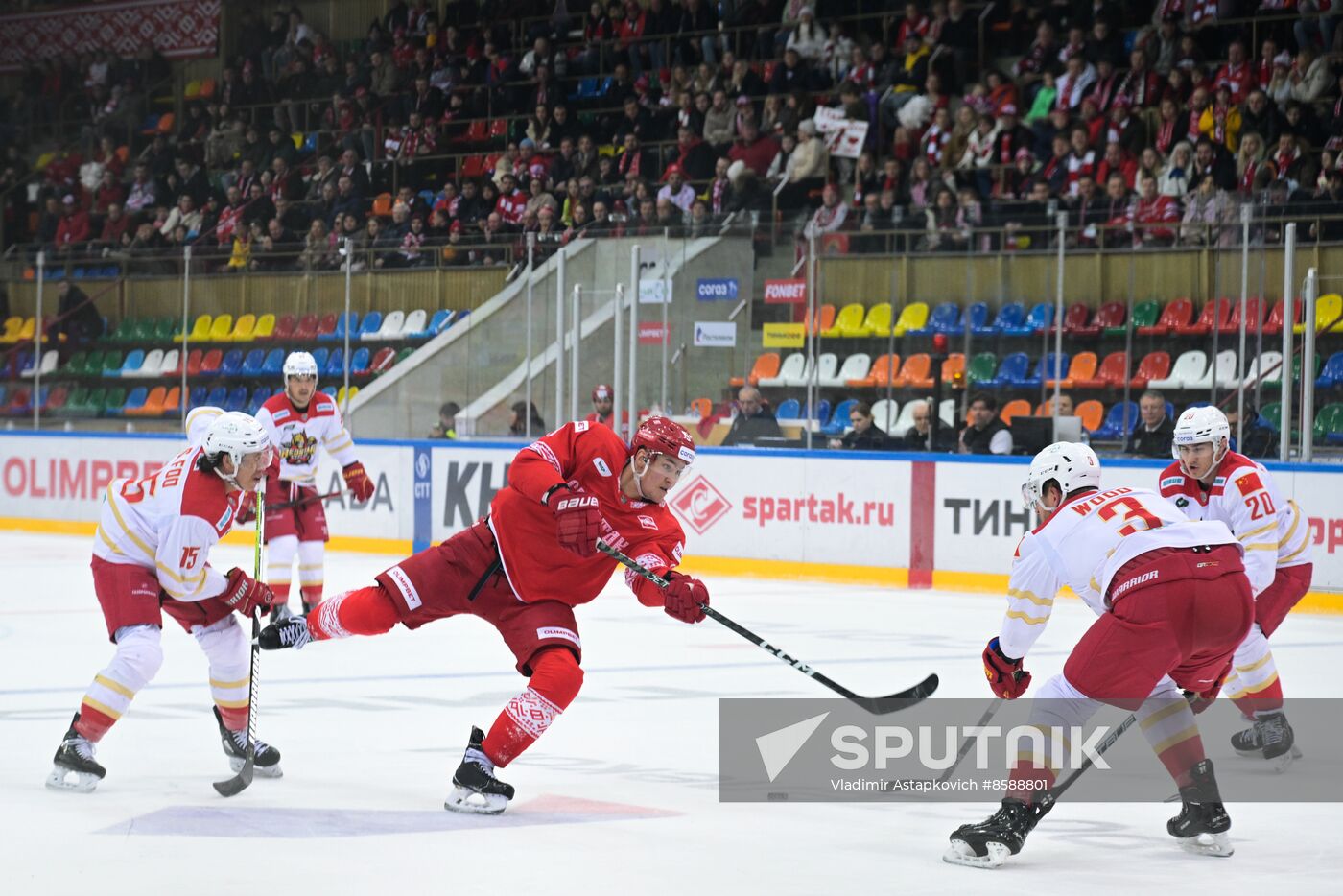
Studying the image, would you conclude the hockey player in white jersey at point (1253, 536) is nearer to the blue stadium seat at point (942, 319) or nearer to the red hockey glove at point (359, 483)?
the red hockey glove at point (359, 483)

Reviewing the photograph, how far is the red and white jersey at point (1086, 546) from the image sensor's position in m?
4.66

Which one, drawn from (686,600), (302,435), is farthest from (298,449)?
(686,600)

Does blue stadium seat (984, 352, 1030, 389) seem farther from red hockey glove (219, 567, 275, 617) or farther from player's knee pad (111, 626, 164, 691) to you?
player's knee pad (111, 626, 164, 691)

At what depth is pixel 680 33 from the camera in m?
→ 19.5

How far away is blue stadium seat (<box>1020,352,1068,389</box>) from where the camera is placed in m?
12.2

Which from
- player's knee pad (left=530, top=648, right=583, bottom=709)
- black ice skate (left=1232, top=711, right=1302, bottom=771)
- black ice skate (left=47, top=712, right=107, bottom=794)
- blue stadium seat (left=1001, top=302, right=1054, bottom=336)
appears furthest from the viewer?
blue stadium seat (left=1001, top=302, right=1054, bottom=336)

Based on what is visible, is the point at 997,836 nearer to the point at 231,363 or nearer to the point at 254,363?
the point at 254,363

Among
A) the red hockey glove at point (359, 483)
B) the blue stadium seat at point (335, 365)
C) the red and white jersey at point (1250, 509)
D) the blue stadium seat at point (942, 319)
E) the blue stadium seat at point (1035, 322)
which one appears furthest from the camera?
the blue stadium seat at point (335, 365)

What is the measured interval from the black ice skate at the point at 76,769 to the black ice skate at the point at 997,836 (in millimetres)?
2418

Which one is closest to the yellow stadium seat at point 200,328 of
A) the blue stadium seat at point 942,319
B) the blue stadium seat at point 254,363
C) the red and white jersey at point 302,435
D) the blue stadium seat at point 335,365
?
the blue stadium seat at point 254,363

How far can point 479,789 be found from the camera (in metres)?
5.16

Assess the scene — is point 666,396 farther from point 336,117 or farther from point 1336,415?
point 336,117

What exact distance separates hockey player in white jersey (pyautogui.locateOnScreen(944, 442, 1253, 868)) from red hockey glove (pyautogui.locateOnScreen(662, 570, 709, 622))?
0.81m

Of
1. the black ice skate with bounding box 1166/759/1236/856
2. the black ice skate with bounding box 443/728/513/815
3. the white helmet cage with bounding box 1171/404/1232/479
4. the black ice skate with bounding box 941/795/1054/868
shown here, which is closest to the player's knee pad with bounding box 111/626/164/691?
the black ice skate with bounding box 443/728/513/815
